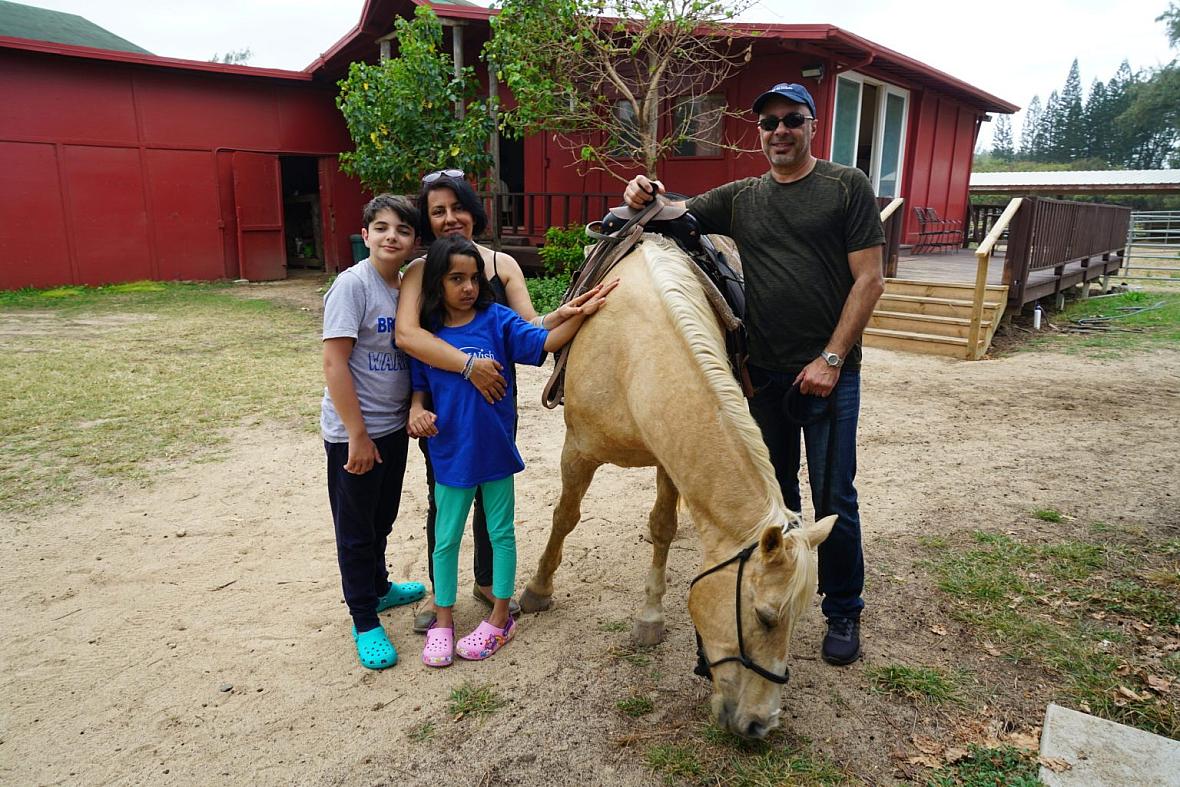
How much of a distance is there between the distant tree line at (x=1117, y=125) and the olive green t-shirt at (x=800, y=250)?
5148 cm

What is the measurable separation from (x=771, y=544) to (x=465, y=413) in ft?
4.09

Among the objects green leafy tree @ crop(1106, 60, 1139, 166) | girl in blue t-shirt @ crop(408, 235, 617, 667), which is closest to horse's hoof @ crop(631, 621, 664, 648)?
girl in blue t-shirt @ crop(408, 235, 617, 667)

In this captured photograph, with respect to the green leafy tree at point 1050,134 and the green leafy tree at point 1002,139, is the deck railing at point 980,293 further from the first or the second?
the green leafy tree at point 1002,139

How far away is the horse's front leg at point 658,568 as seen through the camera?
2775 millimetres

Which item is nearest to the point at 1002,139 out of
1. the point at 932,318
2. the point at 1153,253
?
the point at 1153,253

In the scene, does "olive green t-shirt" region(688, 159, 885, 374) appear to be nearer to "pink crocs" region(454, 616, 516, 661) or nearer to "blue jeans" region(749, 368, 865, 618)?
"blue jeans" region(749, 368, 865, 618)

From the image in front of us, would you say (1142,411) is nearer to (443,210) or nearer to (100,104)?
(443,210)

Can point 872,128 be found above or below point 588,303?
above

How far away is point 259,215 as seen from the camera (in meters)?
14.1

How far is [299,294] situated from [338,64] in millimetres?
4991

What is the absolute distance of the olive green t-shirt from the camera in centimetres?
247

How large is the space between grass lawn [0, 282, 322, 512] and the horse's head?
13.2ft

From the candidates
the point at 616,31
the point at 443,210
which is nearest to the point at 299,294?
the point at 616,31

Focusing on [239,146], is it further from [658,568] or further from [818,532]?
[818,532]
